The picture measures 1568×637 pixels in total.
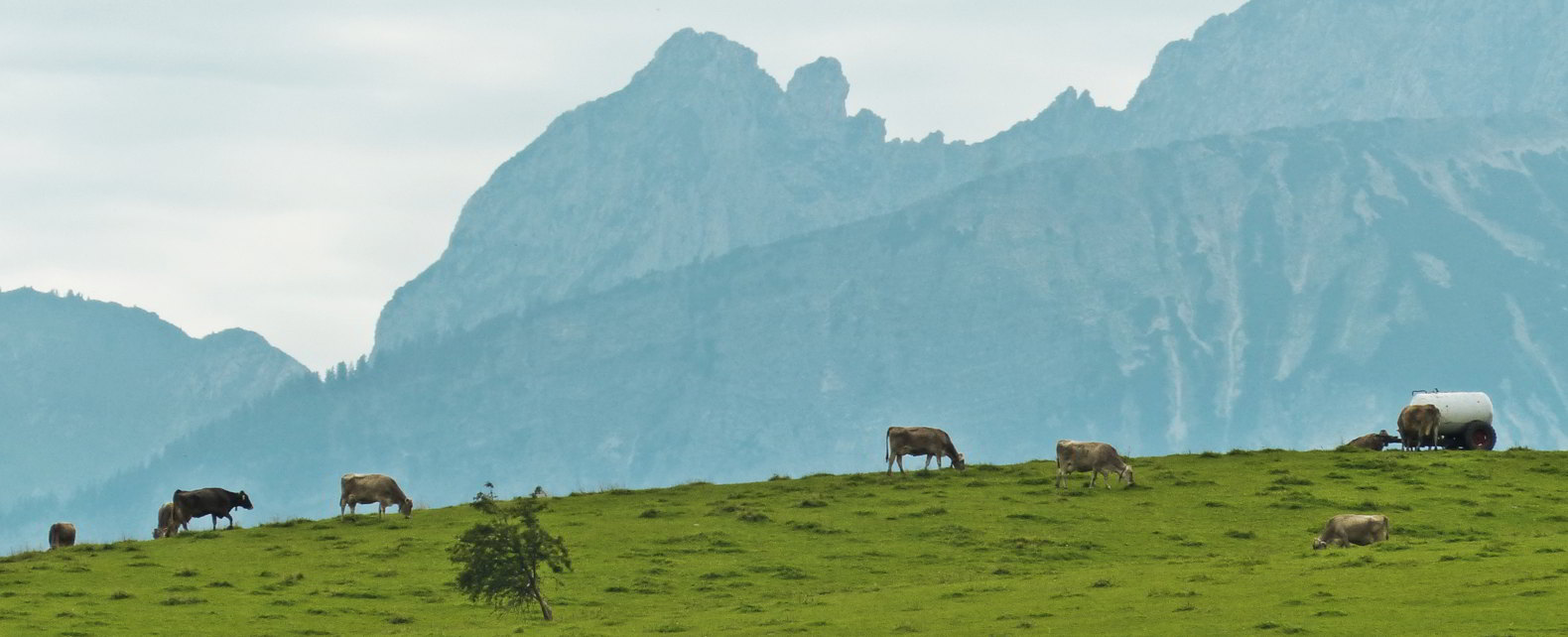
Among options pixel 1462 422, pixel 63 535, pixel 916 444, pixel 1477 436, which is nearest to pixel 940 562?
pixel 916 444

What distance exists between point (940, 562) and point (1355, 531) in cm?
972

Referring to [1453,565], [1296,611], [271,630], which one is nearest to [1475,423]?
[1453,565]

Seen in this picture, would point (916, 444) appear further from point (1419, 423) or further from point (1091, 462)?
point (1419, 423)

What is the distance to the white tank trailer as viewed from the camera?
3012 inches

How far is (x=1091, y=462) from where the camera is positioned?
205 ft

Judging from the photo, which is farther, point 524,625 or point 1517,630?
point 524,625

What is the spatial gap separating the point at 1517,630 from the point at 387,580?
2684 cm

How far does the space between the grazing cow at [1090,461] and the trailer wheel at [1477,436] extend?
19.7 m

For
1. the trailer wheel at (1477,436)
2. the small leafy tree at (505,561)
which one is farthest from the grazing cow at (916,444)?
the small leafy tree at (505,561)

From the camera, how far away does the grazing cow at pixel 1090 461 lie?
6228cm

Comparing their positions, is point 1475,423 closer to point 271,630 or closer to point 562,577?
point 562,577

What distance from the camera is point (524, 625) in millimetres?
43500

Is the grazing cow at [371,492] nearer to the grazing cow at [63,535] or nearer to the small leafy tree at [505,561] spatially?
the grazing cow at [63,535]

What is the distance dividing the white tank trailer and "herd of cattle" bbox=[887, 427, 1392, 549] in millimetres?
16069
